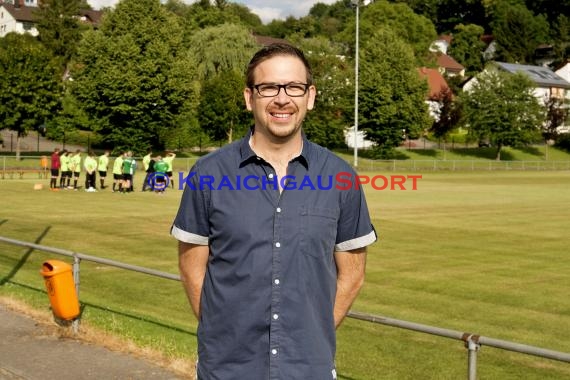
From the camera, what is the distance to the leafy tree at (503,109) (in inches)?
3041

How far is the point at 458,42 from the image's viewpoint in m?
137

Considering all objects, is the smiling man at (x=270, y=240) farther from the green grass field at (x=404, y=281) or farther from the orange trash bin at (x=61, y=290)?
the orange trash bin at (x=61, y=290)

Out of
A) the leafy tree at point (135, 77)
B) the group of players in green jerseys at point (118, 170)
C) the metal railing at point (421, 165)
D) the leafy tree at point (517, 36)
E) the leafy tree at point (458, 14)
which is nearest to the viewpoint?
the group of players in green jerseys at point (118, 170)

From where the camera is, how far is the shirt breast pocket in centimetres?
359

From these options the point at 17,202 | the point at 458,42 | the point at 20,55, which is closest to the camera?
the point at 17,202

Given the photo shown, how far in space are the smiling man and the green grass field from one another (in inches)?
174

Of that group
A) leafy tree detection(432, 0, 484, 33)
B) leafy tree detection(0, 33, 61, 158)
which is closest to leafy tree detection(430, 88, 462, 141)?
leafy tree detection(0, 33, 61, 158)

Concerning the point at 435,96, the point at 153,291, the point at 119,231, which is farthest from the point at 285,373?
the point at 435,96

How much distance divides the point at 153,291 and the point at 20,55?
51621 millimetres

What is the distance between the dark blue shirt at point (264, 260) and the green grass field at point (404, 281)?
4430 mm

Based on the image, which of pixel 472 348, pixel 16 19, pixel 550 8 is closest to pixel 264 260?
pixel 472 348

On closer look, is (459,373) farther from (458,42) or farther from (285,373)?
(458,42)

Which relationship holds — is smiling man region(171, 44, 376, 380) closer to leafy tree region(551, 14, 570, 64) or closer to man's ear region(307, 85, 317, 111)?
man's ear region(307, 85, 317, 111)

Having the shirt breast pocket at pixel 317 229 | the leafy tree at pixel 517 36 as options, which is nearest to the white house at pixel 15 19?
the leafy tree at pixel 517 36
